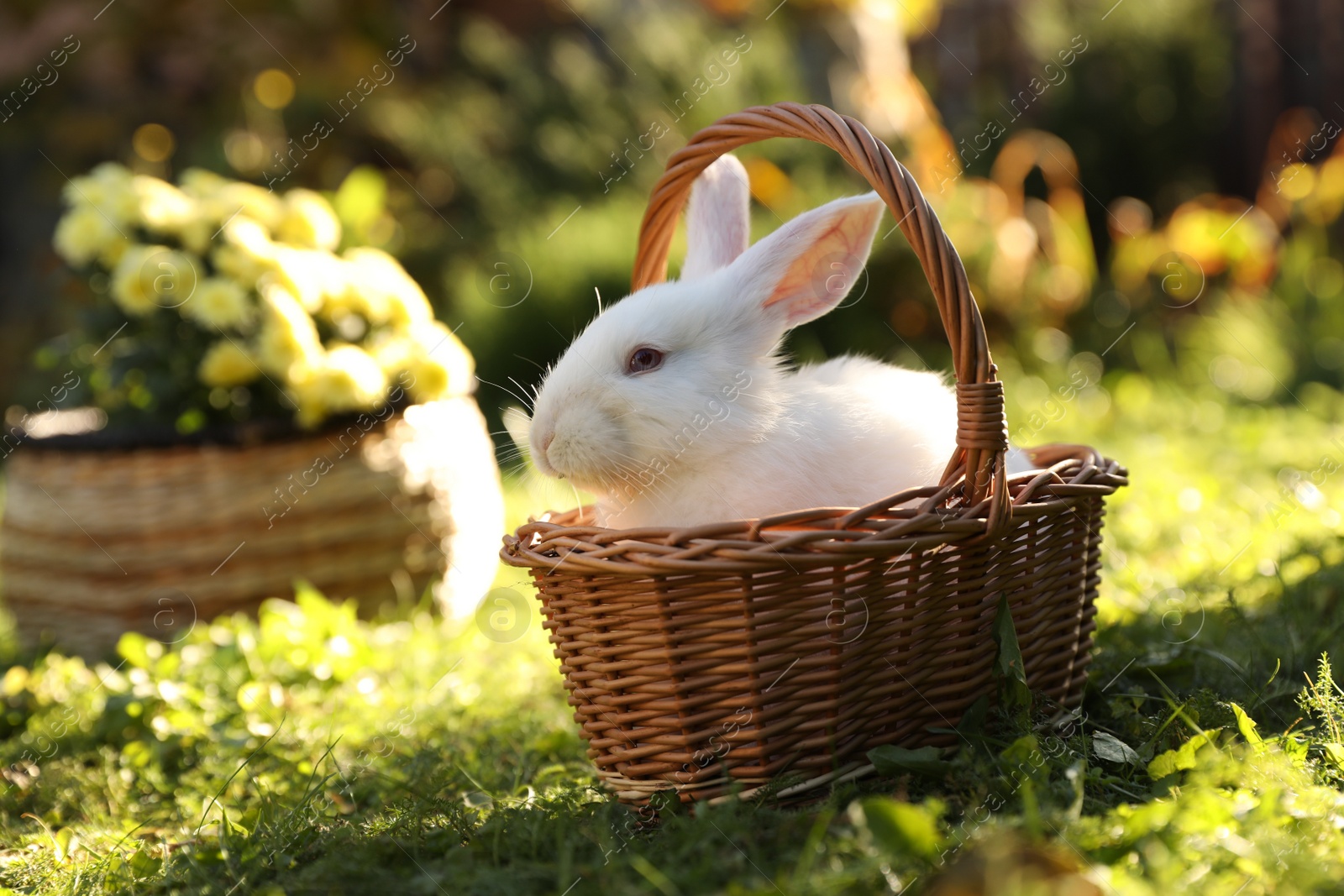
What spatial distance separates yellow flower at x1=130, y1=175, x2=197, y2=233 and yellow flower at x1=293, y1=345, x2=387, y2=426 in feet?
2.44

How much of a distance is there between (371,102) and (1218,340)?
6262mm

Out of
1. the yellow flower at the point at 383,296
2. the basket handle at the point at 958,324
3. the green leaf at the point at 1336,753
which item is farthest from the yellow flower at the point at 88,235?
Answer: the green leaf at the point at 1336,753

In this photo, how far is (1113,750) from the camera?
173cm

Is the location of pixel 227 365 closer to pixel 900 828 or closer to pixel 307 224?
pixel 307 224

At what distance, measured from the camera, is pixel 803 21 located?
7.32 metres

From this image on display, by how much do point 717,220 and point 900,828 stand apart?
1.42 metres

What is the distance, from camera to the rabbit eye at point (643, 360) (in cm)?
195

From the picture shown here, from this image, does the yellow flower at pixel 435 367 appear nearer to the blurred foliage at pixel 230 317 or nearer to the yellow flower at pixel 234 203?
the blurred foliage at pixel 230 317

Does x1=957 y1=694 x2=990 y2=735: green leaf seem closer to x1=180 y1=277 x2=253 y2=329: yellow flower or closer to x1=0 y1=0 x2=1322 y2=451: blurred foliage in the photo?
x1=180 y1=277 x2=253 y2=329: yellow flower

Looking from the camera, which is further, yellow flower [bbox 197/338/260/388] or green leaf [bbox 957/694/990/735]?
yellow flower [bbox 197/338/260/388]

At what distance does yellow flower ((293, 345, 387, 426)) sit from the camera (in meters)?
3.27

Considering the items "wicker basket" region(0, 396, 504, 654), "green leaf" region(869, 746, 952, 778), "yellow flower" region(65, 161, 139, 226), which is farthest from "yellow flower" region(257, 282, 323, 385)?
"green leaf" region(869, 746, 952, 778)

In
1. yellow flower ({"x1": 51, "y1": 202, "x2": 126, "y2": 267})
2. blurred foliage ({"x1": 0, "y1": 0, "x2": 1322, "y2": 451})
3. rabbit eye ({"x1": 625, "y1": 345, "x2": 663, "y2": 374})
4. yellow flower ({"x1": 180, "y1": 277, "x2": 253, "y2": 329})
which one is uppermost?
rabbit eye ({"x1": 625, "y1": 345, "x2": 663, "y2": 374})

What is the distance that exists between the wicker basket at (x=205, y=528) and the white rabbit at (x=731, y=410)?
1.59 metres
